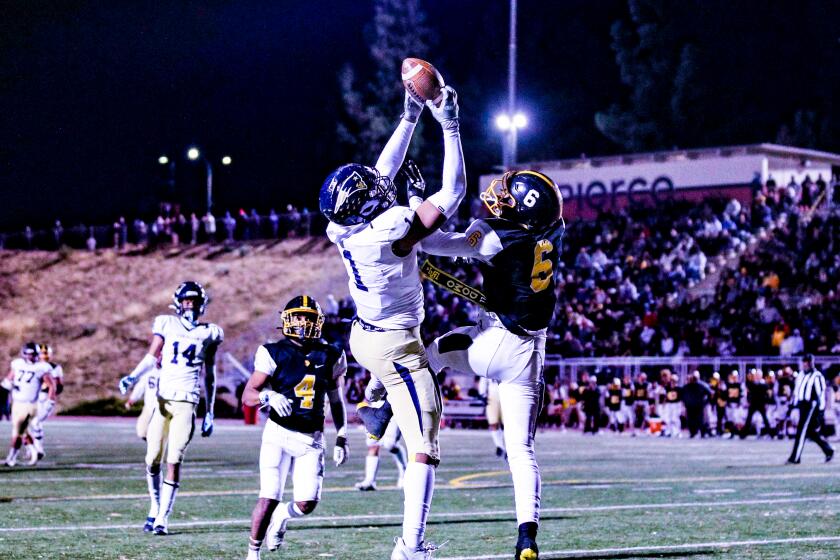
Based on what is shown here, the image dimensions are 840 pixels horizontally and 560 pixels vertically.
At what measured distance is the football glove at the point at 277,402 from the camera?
27.2 feet

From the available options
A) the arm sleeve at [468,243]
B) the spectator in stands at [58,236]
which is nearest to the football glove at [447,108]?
the arm sleeve at [468,243]

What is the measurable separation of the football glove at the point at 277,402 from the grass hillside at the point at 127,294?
1286 inches

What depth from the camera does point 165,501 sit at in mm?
10328

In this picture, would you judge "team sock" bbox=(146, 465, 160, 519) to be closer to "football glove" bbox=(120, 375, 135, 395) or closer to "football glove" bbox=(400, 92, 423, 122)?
"football glove" bbox=(120, 375, 135, 395)

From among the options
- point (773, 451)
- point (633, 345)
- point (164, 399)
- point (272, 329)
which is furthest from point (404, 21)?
point (164, 399)

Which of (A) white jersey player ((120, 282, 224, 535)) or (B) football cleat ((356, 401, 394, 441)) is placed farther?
(A) white jersey player ((120, 282, 224, 535))

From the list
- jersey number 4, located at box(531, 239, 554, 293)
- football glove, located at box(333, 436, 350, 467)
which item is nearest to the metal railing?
football glove, located at box(333, 436, 350, 467)

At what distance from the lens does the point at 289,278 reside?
154 feet

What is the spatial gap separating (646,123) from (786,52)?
773 centimetres

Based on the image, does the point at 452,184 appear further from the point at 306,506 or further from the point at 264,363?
the point at 306,506

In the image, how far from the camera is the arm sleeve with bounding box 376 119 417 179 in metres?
7.49

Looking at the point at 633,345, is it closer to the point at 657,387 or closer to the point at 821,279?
the point at 657,387

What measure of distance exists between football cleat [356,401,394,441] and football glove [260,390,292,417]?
2.33 feet

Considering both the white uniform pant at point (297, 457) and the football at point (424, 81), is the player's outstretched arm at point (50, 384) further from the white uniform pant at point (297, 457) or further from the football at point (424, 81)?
the football at point (424, 81)
